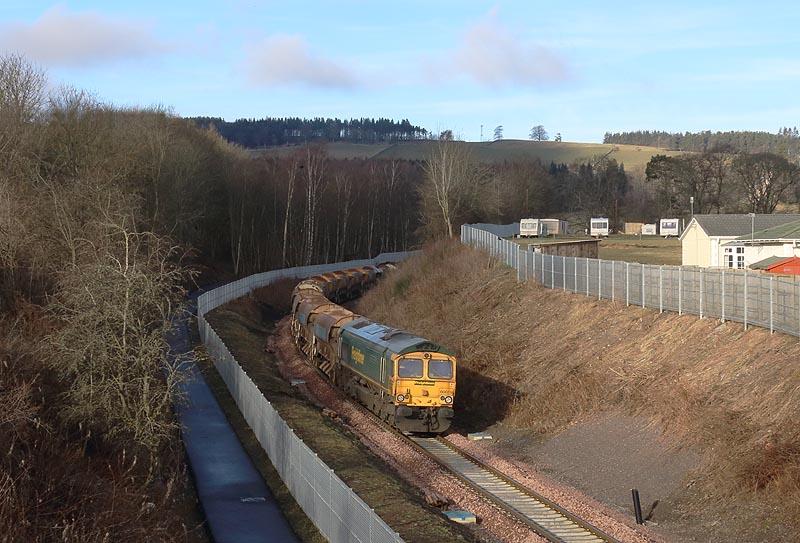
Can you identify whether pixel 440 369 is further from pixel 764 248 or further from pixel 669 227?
pixel 669 227

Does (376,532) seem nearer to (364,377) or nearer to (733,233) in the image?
(364,377)

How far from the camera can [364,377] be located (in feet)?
99.2

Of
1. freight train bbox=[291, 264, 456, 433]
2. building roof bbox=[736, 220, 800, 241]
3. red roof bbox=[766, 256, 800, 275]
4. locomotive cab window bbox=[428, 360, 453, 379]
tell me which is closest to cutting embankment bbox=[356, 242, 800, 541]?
freight train bbox=[291, 264, 456, 433]

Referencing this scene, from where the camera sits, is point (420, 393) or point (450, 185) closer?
point (420, 393)

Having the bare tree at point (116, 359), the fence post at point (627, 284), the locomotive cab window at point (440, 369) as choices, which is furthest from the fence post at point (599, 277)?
the bare tree at point (116, 359)

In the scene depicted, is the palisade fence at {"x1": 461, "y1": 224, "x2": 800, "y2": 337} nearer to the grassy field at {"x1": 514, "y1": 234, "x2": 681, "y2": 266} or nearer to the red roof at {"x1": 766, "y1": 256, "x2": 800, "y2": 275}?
the red roof at {"x1": 766, "y1": 256, "x2": 800, "y2": 275}

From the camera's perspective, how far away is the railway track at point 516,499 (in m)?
17.9

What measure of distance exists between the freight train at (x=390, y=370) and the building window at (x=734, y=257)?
80.0 ft

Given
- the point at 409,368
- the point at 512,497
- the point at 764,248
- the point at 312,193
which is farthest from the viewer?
the point at 312,193

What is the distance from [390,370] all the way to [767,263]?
22946 mm

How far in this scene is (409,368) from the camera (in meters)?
26.6

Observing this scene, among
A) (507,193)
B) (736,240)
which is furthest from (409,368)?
(507,193)

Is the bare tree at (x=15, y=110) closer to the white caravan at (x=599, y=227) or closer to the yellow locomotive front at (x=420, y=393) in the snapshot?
the yellow locomotive front at (x=420, y=393)

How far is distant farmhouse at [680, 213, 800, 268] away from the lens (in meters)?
44.7
